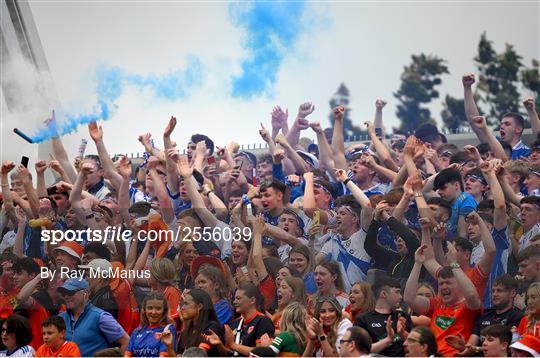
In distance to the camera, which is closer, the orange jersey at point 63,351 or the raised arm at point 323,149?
the orange jersey at point 63,351

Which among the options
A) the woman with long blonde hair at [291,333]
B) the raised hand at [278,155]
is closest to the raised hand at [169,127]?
the raised hand at [278,155]

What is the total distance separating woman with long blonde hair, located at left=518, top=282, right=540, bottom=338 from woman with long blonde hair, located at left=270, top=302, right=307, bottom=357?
2042mm

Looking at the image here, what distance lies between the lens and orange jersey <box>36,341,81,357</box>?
1413 centimetres

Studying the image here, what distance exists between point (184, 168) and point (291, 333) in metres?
3.45

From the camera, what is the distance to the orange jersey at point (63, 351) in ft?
46.4

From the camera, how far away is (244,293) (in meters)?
14.2

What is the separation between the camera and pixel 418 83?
54000mm

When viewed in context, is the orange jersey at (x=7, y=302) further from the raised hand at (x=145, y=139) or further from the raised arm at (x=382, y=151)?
the raised arm at (x=382, y=151)

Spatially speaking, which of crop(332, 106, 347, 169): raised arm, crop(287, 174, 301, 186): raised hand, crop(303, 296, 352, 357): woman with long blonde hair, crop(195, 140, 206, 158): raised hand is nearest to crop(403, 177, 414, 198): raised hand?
crop(303, 296, 352, 357): woman with long blonde hair

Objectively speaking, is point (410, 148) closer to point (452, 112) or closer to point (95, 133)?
point (95, 133)

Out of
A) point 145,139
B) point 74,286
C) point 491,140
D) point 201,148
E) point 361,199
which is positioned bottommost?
point 74,286

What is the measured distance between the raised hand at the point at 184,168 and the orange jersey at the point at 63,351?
2834 mm

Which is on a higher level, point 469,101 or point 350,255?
point 469,101

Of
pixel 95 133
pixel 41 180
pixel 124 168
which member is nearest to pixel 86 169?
pixel 124 168
